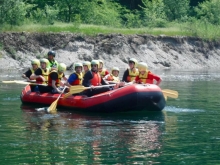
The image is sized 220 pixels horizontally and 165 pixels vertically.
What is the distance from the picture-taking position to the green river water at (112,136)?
36.9 feet

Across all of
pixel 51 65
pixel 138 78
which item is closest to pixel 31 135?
pixel 138 78

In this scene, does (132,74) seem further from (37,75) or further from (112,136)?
(112,136)

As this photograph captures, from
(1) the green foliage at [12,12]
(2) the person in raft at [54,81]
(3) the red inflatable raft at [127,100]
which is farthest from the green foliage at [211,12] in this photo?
(3) the red inflatable raft at [127,100]

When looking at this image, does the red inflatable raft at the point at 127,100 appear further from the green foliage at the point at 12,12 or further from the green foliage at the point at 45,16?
the green foliage at the point at 45,16

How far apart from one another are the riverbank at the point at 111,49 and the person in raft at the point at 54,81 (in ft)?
53.6

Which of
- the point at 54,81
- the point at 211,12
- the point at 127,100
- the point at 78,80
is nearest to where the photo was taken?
the point at 127,100

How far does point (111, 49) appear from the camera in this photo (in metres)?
40.7

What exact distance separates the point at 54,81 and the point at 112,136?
587 cm

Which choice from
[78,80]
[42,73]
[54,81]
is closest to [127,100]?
[78,80]

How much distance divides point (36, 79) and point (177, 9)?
3872cm

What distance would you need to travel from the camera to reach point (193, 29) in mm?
47469

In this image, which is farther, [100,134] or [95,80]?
[95,80]

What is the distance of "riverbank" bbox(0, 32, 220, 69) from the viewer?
37.6 metres

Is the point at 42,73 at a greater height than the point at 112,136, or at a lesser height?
greater
